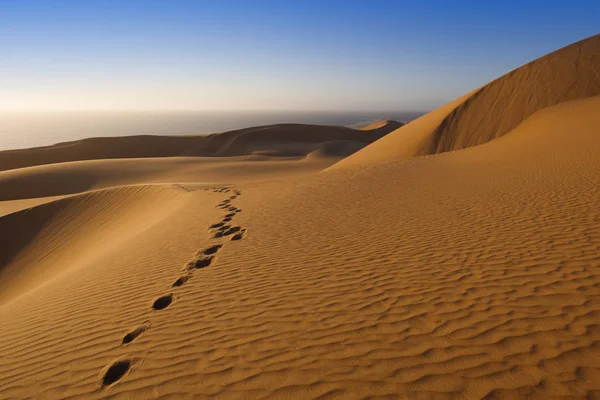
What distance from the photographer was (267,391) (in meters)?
3.00

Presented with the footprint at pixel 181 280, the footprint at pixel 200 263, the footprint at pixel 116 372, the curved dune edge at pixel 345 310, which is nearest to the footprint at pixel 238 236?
the curved dune edge at pixel 345 310

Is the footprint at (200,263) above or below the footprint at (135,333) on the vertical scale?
above

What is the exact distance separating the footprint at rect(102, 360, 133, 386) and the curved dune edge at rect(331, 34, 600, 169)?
15.4 metres

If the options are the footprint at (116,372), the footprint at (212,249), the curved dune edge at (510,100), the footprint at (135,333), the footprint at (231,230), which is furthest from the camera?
the curved dune edge at (510,100)

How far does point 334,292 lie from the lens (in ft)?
15.2

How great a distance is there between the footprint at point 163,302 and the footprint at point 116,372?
3.79 feet

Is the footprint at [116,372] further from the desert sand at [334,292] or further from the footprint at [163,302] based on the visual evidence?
the footprint at [163,302]

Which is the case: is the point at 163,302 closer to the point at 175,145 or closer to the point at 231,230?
the point at 231,230

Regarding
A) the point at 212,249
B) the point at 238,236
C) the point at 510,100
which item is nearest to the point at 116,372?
the point at 212,249

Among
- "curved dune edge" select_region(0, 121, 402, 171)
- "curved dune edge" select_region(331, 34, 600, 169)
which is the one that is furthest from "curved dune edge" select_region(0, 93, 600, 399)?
"curved dune edge" select_region(0, 121, 402, 171)

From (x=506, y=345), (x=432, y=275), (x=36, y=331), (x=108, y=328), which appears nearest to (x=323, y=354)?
(x=506, y=345)

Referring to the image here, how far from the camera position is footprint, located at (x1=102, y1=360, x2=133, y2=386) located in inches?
134

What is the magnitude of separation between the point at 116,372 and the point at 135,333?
0.67 metres

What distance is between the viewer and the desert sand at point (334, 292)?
10.3 feet
